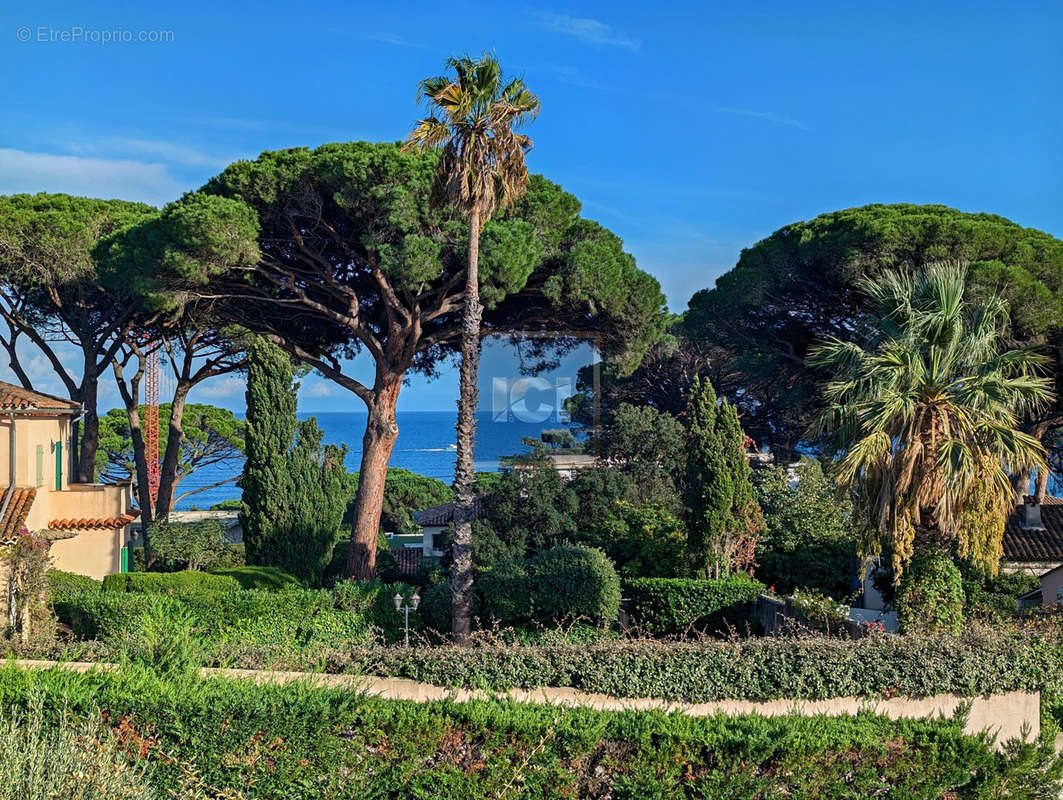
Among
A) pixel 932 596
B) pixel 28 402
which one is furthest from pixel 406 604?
pixel 932 596

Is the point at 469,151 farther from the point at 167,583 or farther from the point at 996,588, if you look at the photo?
the point at 996,588

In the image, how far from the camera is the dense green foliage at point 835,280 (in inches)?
915

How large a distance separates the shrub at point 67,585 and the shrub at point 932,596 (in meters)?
12.1

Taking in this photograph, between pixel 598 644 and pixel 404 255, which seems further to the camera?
pixel 404 255

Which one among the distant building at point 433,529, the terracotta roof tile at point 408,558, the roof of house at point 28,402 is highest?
the roof of house at point 28,402

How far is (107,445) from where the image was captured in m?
45.5

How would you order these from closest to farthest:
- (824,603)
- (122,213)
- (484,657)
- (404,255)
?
(484,657) < (824,603) < (404,255) < (122,213)

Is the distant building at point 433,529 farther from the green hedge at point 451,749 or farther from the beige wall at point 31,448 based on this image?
the green hedge at point 451,749

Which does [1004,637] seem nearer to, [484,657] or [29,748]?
[484,657]

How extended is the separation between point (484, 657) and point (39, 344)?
2246 cm

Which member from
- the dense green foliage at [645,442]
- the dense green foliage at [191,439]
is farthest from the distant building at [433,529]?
the dense green foliage at [191,439]

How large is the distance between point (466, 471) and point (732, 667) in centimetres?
739

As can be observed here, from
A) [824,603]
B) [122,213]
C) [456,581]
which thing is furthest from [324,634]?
[122,213]

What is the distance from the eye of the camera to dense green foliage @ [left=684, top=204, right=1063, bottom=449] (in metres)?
23.2
